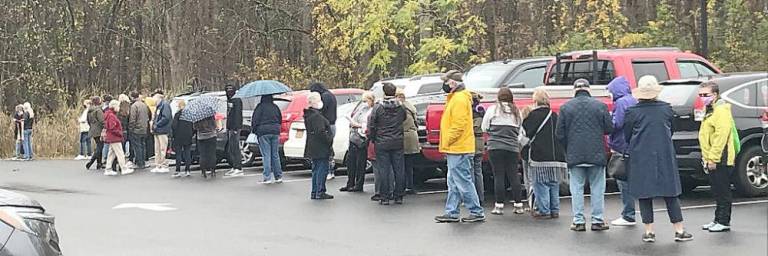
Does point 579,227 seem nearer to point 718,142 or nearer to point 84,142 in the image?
point 718,142

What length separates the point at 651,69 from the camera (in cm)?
1484

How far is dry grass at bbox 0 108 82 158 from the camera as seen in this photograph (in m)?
28.8

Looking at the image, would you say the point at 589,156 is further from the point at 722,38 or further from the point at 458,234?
the point at 722,38

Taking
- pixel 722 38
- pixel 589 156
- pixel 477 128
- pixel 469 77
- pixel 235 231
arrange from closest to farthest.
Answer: pixel 589 156, pixel 235 231, pixel 477 128, pixel 469 77, pixel 722 38

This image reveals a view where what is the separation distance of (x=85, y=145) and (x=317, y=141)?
14.6 metres

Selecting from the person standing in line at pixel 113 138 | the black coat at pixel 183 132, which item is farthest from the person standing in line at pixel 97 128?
the black coat at pixel 183 132

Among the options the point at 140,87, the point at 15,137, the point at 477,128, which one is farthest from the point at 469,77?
the point at 140,87

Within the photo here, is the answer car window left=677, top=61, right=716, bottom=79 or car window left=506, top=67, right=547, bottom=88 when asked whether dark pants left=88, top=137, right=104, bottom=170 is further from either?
car window left=677, top=61, right=716, bottom=79

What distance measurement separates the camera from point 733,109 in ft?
41.5

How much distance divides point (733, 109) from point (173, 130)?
1058 cm

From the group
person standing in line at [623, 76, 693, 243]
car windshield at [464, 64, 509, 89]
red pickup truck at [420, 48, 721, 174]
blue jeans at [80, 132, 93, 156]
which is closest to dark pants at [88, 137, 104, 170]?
blue jeans at [80, 132, 93, 156]

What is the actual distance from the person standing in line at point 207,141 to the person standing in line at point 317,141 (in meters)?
4.20

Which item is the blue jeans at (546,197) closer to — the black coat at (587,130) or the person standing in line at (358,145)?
the black coat at (587,130)

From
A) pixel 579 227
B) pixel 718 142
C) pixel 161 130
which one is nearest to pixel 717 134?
pixel 718 142
